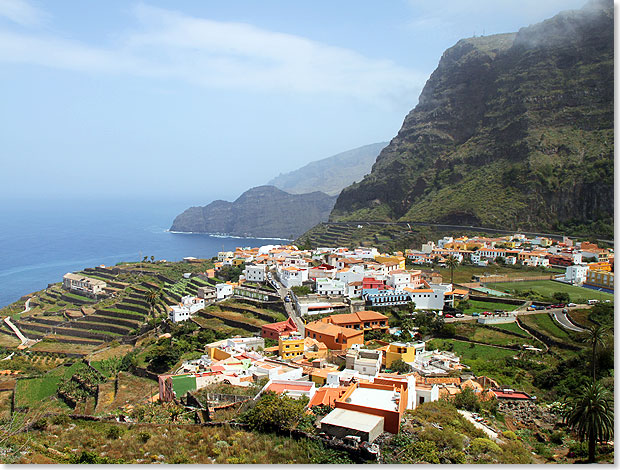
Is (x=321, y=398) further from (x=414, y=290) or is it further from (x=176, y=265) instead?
(x=176, y=265)

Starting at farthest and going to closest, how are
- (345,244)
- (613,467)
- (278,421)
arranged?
(345,244), (278,421), (613,467)

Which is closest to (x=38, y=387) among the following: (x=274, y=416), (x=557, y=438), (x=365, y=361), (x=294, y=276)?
(x=365, y=361)

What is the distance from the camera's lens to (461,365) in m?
16.4

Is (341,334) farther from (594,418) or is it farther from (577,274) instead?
(577,274)

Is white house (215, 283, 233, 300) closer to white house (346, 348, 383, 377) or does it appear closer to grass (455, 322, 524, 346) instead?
grass (455, 322, 524, 346)

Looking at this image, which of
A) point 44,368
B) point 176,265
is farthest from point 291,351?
point 176,265

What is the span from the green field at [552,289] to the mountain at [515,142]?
1433cm

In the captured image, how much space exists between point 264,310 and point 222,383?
1114 cm

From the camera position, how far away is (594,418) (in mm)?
9352

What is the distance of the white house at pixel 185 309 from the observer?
989 inches

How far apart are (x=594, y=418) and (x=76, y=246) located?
254 feet

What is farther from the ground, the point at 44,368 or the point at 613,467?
the point at 613,467

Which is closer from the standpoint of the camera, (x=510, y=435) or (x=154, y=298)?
(x=510, y=435)

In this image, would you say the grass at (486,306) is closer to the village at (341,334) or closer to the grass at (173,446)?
the village at (341,334)
